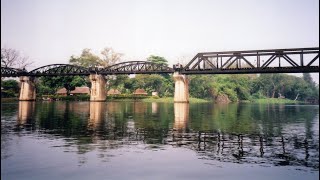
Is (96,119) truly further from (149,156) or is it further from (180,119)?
(149,156)

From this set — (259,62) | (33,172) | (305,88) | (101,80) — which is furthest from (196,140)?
(305,88)

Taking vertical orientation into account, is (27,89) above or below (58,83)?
below

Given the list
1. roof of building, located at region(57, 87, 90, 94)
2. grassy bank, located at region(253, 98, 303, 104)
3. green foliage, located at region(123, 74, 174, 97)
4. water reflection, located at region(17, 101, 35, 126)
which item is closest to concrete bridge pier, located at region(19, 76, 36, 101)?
roof of building, located at region(57, 87, 90, 94)

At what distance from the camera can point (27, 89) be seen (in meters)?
124

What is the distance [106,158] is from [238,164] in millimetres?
8523

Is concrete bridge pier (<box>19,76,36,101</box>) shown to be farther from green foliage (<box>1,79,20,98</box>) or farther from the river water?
the river water

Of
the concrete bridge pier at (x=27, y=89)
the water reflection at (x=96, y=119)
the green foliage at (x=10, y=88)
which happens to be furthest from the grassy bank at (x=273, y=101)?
the water reflection at (x=96, y=119)

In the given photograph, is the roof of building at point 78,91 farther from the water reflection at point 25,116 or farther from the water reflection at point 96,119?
the water reflection at point 96,119

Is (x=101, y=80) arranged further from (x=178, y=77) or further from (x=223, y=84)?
(x=223, y=84)

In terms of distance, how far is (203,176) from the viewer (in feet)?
59.9

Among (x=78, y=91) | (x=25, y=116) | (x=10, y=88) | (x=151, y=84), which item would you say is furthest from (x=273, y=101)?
(x=25, y=116)

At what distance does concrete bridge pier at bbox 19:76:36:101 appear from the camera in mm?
122438

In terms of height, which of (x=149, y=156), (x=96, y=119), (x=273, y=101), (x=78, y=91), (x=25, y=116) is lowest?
(x=149, y=156)

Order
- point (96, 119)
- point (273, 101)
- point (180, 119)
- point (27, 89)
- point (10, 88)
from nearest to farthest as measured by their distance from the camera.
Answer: point (96, 119) < point (180, 119) < point (27, 89) < point (10, 88) < point (273, 101)
